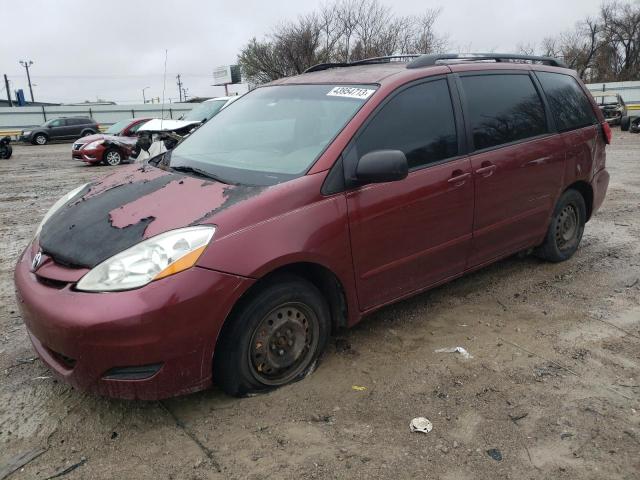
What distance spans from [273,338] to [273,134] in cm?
134

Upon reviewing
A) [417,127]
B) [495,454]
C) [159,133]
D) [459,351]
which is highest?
[159,133]

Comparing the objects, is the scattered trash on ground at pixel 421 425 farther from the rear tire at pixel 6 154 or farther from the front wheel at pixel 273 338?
the rear tire at pixel 6 154

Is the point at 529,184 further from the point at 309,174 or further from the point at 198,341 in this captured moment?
the point at 198,341

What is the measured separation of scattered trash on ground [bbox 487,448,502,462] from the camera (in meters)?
2.41

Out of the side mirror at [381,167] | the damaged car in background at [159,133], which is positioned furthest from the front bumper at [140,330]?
the damaged car in background at [159,133]

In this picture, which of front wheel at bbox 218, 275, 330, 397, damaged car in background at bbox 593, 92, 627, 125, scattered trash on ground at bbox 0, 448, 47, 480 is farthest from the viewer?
damaged car in background at bbox 593, 92, 627, 125

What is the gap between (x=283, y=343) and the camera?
2.93m

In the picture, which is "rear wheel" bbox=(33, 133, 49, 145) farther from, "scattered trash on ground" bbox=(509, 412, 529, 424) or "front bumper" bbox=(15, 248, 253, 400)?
"scattered trash on ground" bbox=(509, 412, 529, 424)

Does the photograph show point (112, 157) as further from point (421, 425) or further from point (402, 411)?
point (421, 425)

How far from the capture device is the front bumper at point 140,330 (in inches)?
93.0

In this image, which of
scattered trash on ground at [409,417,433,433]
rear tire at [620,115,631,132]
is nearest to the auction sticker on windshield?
scattered trash on ground at [409,417,433,433]

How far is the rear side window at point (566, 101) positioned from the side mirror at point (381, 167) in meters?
2.21

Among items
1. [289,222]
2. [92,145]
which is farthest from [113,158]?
[289,222]

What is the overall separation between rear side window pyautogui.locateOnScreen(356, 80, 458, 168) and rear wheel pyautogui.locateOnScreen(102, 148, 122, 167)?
1320cm
